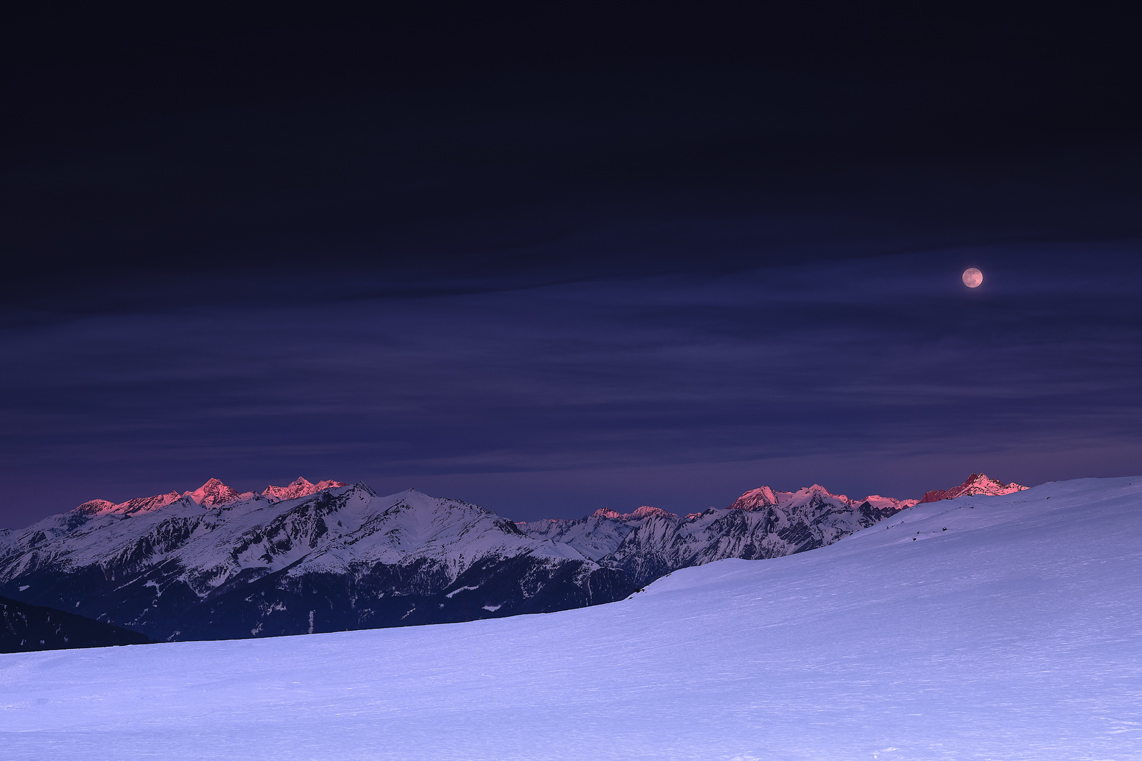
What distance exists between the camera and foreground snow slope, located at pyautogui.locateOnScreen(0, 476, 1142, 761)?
53.2 ft

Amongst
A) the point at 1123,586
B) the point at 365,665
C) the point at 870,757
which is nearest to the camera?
the point at 870,757

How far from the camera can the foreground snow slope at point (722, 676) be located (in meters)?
16.2

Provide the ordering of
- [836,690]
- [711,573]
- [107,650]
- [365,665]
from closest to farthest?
[836,690], [365,665], [107,650], [711,573]

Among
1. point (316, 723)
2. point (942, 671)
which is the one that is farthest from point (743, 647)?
point (316, 723)

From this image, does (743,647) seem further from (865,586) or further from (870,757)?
(870,757)

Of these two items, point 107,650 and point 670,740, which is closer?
point 670,740

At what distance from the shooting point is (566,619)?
3775cm

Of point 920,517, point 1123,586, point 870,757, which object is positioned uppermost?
point 920,517

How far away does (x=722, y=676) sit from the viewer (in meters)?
22.5

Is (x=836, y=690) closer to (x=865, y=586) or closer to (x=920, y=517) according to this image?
(x=865, y=586)

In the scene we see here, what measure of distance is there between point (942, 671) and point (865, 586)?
12.2 m

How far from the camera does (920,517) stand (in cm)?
5291

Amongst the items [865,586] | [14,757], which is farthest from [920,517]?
[14,757]

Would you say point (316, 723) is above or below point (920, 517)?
below
